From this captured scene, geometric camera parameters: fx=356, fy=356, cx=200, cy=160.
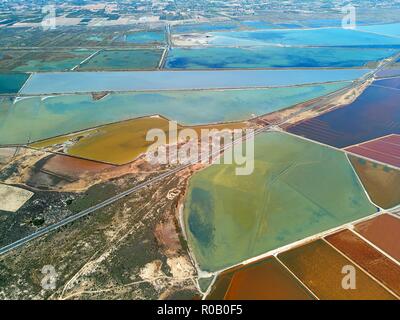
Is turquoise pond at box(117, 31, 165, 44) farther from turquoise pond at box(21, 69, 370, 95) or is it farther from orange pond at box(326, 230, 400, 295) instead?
orange pond at box(326, 230, 400, 295)

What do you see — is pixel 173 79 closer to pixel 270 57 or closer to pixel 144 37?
pixel 270 57

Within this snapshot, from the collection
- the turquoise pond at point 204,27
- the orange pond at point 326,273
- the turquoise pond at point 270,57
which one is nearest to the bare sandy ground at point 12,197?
the orange pond at point 326,273

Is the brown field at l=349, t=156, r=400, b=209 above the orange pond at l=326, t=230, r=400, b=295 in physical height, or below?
above

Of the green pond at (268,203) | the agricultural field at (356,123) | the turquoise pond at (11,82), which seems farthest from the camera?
the turquoise pond at (11,82)

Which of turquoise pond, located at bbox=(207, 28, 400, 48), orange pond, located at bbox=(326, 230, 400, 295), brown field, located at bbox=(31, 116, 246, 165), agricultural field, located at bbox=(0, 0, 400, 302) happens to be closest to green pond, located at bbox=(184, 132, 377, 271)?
agricultural field, located at bbox=(0, 0, 400, 302)

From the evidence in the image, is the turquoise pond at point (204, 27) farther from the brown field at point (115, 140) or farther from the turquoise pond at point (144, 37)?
the brown field at point (115, 140)

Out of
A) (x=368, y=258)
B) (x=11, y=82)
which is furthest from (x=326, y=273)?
(x=11, y=82)
